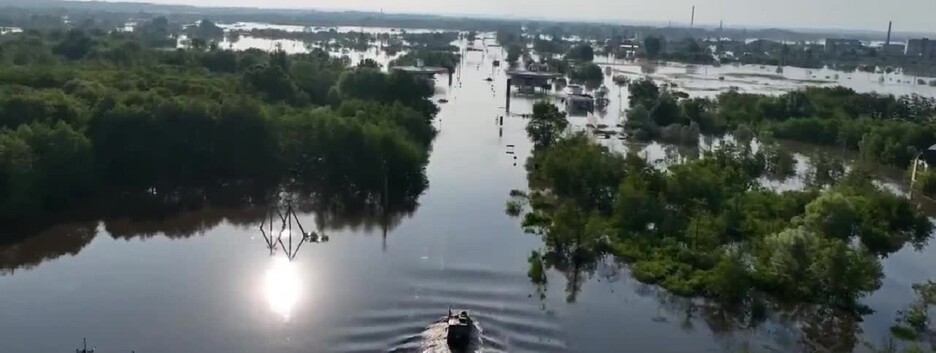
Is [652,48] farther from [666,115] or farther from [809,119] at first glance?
[666,115]

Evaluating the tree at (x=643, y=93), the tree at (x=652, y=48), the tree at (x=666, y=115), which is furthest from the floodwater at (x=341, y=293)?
the tree at (x=652, y=48)

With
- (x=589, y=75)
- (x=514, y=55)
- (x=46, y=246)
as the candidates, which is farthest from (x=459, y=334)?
(x=514, y=55)

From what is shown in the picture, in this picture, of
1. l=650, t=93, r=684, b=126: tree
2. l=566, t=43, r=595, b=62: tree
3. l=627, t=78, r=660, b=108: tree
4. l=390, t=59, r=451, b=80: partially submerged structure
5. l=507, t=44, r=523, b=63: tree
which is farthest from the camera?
l=507, t=44, r=523, b=63: tree

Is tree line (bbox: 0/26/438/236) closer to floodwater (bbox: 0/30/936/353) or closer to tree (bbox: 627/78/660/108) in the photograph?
floodwater (bbox: 0/30/936/353)

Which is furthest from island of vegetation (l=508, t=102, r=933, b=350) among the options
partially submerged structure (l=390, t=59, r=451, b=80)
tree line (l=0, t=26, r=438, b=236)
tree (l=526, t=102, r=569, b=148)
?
partially submerged structure (l=390, t=59, r=451, b=80)

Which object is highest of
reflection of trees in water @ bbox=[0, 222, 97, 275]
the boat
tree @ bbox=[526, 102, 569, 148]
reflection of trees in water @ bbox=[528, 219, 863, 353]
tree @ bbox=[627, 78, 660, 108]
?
tree @ bbox=[627, 78, 660, 108]

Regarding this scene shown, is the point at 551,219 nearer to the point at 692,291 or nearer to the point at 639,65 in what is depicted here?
the point at 692,291
